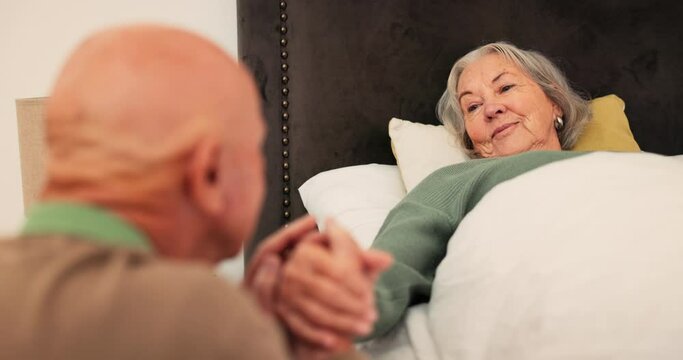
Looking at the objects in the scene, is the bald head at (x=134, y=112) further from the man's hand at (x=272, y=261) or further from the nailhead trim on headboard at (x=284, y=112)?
the nailhead trim on headboard at (x=284, y=112)

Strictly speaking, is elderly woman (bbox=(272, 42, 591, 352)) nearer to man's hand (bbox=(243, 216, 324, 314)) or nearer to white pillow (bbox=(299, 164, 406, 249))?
man's hand (bbox=(243, 216, 324, 314))

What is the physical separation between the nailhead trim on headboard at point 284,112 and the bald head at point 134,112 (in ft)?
3.99

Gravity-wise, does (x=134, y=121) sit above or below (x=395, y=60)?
above

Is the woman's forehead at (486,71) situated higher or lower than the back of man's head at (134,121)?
lower

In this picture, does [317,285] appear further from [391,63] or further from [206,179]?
[391,63]

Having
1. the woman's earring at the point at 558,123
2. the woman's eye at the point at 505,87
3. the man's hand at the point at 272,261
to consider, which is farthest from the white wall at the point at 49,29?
the man's hand at the point at 272,261

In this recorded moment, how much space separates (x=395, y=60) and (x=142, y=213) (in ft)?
4.50

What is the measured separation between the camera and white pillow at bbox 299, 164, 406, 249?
1.37 metres

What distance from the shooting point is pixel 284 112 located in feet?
5.53

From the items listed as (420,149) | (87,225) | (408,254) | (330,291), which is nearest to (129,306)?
(87,225)

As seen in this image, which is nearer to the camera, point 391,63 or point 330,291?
point 330,291

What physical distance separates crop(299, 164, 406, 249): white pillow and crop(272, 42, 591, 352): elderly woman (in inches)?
5.3

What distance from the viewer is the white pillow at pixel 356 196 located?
4.49 ft

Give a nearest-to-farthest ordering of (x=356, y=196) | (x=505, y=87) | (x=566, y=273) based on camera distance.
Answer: (x=566, y=273) → (x=356, y=196) → (x=505, y=87)
